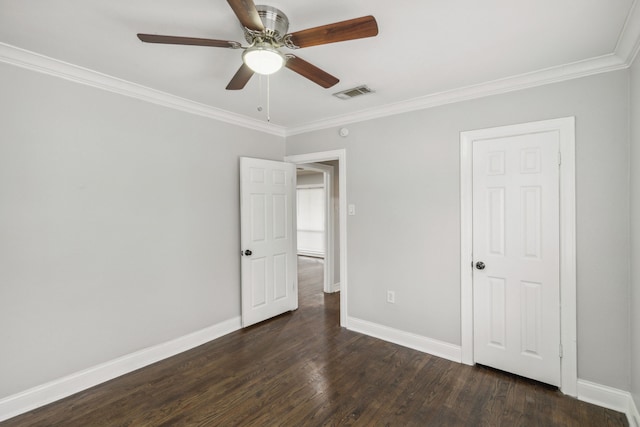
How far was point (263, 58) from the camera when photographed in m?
1.63

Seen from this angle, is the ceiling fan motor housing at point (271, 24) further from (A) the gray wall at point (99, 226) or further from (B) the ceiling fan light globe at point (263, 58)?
(A) the gray wall at point (99, 226)

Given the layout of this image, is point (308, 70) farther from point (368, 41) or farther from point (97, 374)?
point (97, 374)

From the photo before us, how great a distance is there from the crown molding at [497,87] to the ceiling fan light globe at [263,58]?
1.82 m

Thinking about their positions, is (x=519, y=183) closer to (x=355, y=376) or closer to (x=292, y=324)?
(x=355, y=376)

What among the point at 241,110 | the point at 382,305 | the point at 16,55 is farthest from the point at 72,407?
the point at 241,110

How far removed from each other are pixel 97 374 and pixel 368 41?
10.8ft

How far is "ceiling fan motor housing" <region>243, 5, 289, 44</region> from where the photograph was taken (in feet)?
5.29

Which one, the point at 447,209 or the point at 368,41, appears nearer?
the point at 368,41

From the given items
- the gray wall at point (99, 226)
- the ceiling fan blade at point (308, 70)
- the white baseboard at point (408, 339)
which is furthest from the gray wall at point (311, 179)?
the ceiling fan blade at point (308, 70)

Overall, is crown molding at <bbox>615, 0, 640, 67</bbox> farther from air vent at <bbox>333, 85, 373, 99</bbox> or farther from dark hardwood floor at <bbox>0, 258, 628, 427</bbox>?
dark hardwood floor at <bbox>0, 258, 628, 427</bbox>

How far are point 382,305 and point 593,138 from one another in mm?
2333

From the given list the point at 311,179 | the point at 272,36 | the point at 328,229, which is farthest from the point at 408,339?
the point at 311,179

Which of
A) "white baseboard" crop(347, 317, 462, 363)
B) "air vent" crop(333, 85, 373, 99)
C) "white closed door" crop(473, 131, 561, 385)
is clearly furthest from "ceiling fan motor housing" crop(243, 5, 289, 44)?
"white baseboard" crop(347, 317, 462, 363)

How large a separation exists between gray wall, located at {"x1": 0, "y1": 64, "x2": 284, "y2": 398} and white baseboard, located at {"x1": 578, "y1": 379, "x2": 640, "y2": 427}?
10.9 feet
